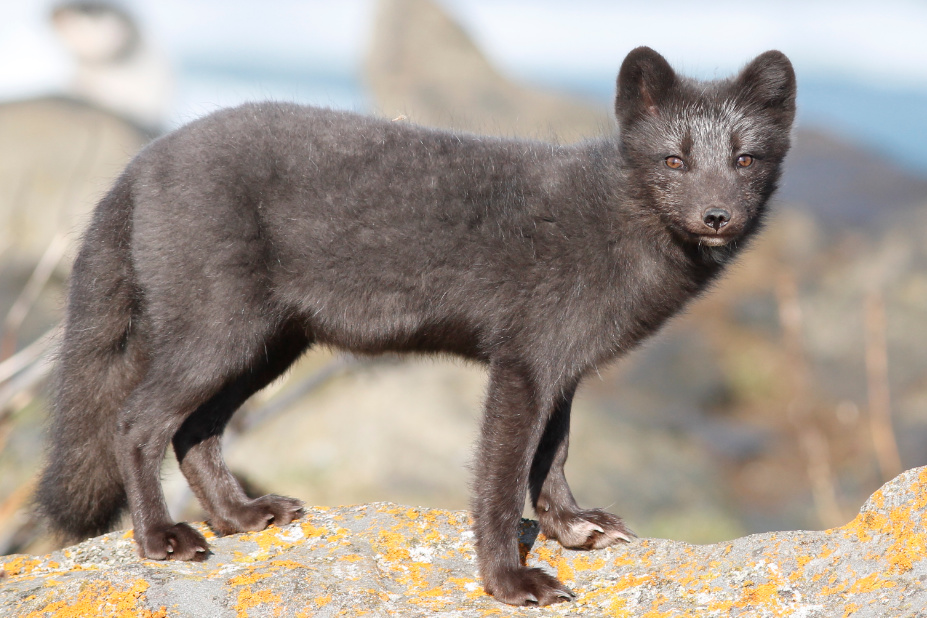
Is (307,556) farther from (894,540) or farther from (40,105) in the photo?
(40,105)

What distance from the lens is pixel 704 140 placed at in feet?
12.8

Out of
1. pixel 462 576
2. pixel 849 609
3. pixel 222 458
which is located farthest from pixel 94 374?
pixel 849 609

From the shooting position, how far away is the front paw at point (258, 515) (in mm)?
3986

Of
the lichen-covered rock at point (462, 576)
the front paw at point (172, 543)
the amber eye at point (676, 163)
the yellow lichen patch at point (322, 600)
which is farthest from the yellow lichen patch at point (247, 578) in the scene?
the amber eye at point (676, 163)

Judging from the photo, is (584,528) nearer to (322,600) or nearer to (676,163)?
(322,600)

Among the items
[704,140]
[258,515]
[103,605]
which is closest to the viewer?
[103,605]

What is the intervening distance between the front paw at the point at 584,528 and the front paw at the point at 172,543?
138cm

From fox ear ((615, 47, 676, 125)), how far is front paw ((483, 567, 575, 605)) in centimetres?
187

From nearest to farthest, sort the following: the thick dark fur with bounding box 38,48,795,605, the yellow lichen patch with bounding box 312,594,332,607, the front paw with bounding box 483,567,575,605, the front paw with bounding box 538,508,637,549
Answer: the yellow lichen patch with bounding box 312,594,332,607, the front paw with bounding box 483,567,575,605, the thick dark fur with bounding box 38,48,795,605, the front paw with bounding box 538,508,637,549

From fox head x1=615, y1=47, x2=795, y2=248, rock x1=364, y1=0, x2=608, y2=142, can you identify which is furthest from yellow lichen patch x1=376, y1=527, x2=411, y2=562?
rock x1=364, y1=0, x2=608, y2=142

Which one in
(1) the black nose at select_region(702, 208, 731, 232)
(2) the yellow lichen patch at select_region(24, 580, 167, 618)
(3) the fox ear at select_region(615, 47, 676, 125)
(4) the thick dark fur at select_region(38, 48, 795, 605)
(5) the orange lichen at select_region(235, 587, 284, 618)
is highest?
(3) the fox ear at select_region(615, 47, 676, 125)

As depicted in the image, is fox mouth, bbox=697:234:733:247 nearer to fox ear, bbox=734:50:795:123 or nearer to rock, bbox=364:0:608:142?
fox ear, bbox=734:50:795:123

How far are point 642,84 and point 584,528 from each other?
184cm

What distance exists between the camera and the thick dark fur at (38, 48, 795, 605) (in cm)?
378
